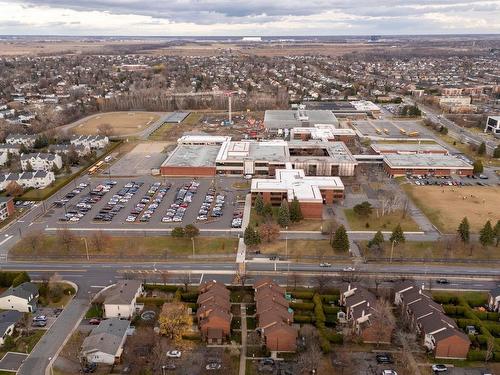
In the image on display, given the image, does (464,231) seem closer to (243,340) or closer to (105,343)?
(243,340)

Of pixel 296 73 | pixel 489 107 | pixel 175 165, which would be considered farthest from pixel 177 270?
pixel 296 73

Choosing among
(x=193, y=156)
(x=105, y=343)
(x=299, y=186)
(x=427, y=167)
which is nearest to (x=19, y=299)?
(x=105, y=343)

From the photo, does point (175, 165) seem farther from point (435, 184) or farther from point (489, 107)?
point (489, 107)

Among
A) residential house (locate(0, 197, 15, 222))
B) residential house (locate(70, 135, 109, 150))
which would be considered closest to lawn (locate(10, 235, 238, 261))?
residential house (locate(0, 197, 15, 222))

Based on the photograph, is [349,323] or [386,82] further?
[386,82]

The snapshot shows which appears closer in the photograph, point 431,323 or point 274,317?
point 431,323

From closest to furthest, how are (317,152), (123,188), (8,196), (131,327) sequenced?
(131,327) → (8,196) → (123,188) → (317,152)
